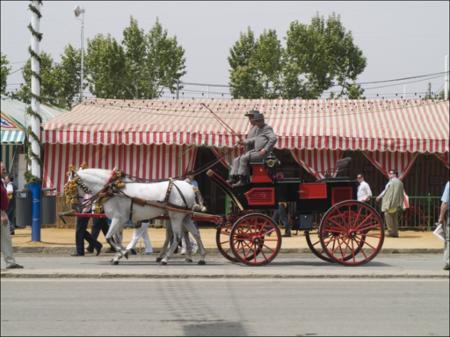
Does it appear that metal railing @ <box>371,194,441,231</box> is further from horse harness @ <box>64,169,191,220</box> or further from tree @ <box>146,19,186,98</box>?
tree @ <box>146,19,186,98</box>

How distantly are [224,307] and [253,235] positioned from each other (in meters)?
3.94

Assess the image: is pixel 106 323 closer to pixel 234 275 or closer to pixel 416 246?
pixel 234 275

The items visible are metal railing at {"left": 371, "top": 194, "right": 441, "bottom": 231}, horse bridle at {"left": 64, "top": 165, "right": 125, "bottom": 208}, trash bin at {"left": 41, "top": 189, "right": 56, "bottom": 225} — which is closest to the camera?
horse bridle at {"left": 64, "top": 165, "right": 125, "bottom": 208}

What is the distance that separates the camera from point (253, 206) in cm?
1323

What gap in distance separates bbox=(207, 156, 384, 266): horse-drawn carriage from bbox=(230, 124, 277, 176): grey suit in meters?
0.14

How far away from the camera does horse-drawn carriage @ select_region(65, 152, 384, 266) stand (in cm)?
1313

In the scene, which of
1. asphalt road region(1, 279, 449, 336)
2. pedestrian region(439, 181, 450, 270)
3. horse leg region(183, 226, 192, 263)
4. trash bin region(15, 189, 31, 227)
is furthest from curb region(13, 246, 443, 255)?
asphalt road region(1, 279, 449, 336)

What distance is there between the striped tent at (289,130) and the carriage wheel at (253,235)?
→ 8.68 metres

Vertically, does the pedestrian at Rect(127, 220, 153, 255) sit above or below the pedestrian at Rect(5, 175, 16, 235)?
below

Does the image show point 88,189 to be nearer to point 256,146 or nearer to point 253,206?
point 253,206

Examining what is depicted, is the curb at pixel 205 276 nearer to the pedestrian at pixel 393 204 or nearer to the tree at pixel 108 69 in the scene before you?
the pedestrian at pixel 393 204

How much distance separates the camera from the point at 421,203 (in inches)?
894

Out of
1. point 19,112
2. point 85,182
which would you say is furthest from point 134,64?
point 85,182

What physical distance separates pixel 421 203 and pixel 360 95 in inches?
815
